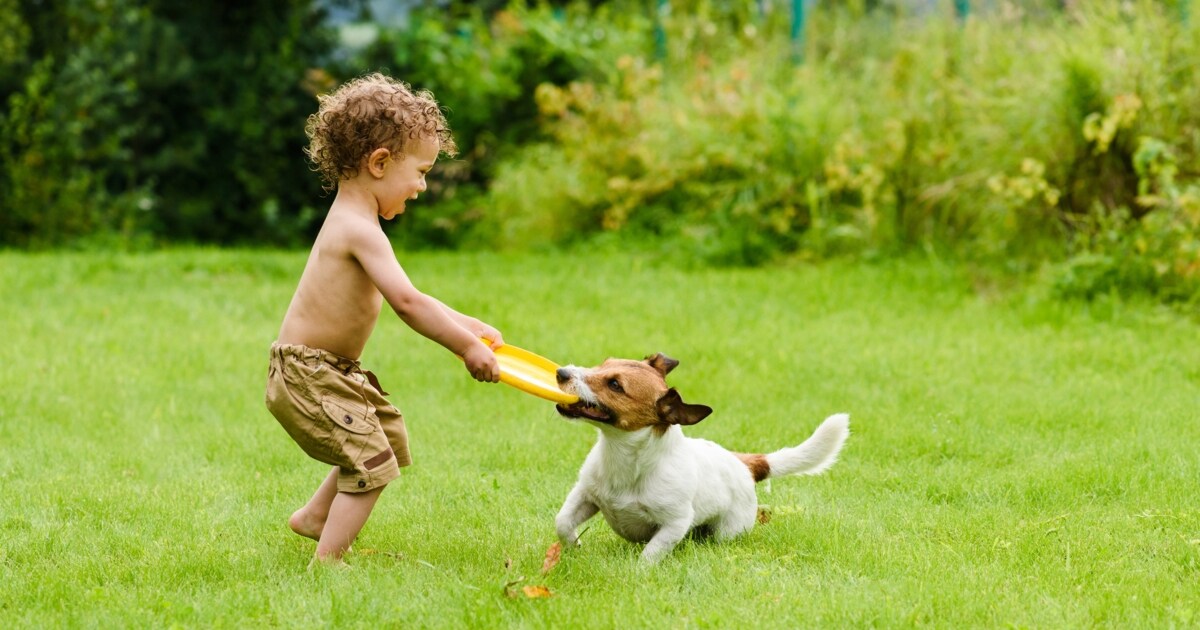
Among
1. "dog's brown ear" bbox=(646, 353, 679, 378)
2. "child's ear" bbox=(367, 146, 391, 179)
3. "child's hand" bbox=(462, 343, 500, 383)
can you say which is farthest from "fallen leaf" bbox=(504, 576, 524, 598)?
"child's ear" bbox=(367, 146, 391, 179)

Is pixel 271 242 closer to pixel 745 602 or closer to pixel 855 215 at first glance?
pixel 855 215

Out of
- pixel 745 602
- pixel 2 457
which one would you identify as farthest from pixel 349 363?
pixel 2 457

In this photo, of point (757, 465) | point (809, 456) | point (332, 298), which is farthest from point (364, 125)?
point (809, 456)

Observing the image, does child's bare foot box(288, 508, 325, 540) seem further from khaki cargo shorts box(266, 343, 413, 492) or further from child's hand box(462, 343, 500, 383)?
child's hand box(462, 343, 500, 383)

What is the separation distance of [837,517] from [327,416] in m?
Result: 2.09

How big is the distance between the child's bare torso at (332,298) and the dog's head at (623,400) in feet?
2.31

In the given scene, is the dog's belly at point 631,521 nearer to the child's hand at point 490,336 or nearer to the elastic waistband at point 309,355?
the child's hand at point 490,336

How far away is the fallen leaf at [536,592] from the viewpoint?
4196 millimetres

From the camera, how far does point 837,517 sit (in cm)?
530

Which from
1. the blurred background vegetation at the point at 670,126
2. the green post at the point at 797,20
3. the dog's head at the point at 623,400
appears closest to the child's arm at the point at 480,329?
the dog's head at the point at 623,400

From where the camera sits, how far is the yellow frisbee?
4.37 meters

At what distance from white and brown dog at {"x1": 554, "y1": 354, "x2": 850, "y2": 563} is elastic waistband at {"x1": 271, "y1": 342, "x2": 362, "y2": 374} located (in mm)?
721

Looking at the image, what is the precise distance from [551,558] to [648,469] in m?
0.46

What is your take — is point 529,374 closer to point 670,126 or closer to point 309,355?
point 309,355
